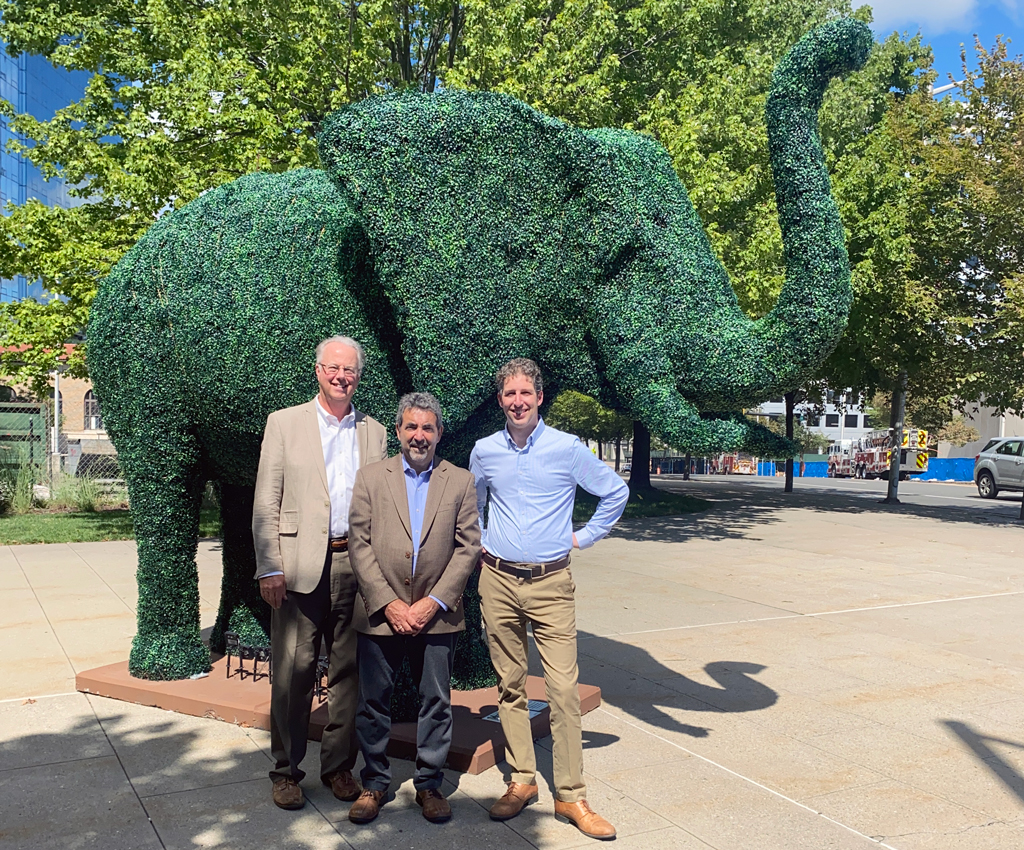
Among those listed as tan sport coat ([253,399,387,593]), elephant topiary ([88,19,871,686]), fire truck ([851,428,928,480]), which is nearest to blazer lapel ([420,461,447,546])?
tan sport coat ([253,399,387,593])

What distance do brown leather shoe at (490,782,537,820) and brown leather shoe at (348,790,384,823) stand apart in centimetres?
46

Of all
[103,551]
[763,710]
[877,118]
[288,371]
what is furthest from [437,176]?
[877,118]

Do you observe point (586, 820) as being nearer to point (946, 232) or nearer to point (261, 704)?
point (261, 704)

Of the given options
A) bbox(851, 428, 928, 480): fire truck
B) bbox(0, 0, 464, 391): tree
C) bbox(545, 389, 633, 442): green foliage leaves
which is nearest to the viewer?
bbox(0, 0, 464, 391): tree

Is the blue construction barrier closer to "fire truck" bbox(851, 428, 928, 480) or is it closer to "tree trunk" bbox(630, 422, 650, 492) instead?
"fire truck" bbox(851, 428, 928, 480)

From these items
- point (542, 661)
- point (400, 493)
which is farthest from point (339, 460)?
point (542, 661)

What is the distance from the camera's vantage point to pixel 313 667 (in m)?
3.69

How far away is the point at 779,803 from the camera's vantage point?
12.4 feet

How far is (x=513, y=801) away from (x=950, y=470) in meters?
44.5

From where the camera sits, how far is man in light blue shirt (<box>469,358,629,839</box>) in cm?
352

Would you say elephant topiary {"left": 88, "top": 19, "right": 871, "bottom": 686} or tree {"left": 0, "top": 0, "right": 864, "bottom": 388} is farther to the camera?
tree {"left": 0, "top": 0, "right": 864, "bottom": 388}

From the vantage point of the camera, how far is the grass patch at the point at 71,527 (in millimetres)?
12867

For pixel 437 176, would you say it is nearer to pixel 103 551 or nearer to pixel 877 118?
pixel 103 551

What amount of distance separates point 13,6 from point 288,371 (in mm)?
12123
